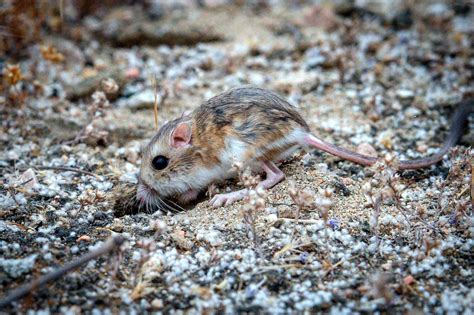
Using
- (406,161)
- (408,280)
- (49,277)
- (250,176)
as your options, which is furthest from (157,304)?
(406,161)

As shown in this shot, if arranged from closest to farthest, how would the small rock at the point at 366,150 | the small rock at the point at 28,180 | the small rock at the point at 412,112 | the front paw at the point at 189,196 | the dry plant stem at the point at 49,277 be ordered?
the dry plant stem at the point at 49,277 → the small rock at the point at 28,180 → the front paw at the point at 189,196 → the small rock at the point at 366,150 → the small rock at the point at 412,112

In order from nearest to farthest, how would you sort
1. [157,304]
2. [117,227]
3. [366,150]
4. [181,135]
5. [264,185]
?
[157,304] < [117,227] < [264,185] < [181,135] < [366,150]

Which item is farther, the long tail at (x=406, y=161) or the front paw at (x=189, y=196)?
the front paw at (x=189, y=196)

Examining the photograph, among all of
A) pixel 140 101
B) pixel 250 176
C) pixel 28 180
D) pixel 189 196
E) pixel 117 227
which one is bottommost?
pixel 189 196

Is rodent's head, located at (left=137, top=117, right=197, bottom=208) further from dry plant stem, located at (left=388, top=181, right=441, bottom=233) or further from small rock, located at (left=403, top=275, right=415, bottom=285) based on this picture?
small rock, located at (left=403, top=275, right=415, bottom=285)

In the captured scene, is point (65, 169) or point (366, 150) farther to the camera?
point (366, 150)

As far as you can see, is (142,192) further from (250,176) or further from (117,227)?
(250,176)

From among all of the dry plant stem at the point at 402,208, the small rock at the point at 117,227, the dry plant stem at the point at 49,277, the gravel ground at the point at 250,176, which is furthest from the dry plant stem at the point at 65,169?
the dry plant stem at the point at 402,208

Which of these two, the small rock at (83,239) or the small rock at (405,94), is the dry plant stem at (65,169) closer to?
A: the small rock at (83,239)

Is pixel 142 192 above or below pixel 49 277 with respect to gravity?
below
